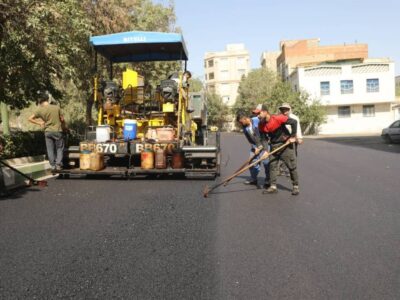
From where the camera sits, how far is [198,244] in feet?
15.2

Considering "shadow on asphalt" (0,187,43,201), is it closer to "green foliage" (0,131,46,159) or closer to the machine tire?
"green foliage" (0,131,46,159)

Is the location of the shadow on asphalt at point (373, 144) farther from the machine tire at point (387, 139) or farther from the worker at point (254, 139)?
the worker at point (254, 139)

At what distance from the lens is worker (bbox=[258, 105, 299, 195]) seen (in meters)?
7.56

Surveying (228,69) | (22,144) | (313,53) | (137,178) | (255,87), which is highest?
(228,69)

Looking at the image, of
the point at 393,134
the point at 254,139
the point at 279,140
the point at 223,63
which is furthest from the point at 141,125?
the point at 223,63

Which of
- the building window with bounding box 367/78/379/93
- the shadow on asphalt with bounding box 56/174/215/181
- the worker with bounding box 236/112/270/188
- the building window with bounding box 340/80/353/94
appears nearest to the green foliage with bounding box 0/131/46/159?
the shadow on asphalt with bounding box 56/174/215/181

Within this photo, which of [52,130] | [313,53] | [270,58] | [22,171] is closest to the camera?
[22,171]

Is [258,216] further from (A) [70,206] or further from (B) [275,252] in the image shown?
(A) [70,206]

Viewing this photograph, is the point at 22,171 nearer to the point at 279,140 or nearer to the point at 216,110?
the point at 279,140

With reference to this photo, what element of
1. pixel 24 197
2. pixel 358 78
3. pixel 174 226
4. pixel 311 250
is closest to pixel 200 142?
pixel 24 197

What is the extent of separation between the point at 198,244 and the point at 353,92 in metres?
46.4

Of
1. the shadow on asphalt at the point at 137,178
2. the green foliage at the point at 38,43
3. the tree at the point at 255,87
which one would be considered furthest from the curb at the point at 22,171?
the tree at the point at 255,87

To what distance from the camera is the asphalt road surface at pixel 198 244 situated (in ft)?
11.5

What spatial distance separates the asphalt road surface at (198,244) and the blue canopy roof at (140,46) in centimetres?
386
